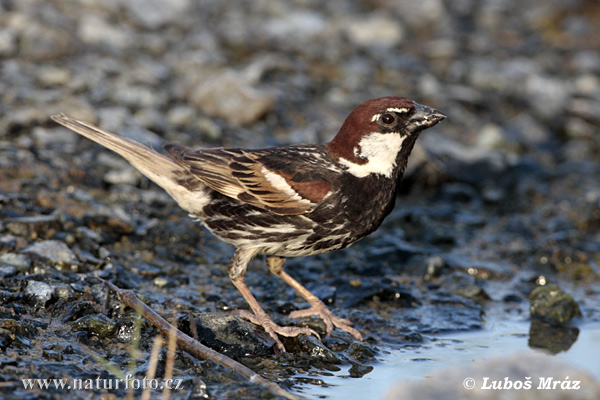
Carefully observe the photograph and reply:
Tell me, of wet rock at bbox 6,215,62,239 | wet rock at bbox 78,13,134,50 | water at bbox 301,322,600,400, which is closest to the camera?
water at bbox 301,322,600,400

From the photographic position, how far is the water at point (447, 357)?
4898 millimetres

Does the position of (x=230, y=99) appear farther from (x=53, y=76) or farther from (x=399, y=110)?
(x=399, y=110)

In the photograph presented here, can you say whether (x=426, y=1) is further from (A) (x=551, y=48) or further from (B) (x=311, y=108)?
(B) (x=311, y=108)

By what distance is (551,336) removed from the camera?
6.15m

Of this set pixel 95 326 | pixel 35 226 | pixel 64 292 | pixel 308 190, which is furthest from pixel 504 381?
pixel 35 226

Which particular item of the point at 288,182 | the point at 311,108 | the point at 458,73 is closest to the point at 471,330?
the point at 288,182

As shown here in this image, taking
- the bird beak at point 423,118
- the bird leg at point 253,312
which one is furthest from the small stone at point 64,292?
the bird beak at point 423,118

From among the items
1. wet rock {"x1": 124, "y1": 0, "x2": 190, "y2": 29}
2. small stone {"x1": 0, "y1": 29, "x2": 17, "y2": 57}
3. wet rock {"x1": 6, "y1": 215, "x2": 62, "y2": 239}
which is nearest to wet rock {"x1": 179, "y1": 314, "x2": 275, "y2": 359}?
wet rock {"x1": 6, "y1": 215, "x2": 62, "y2": 239}

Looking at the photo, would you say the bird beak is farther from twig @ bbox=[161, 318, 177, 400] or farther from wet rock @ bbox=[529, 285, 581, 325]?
twig @ bbox=[161, 318, 177, 400]

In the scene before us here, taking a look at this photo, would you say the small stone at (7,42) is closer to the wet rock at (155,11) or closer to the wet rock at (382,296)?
the wet rock at (155,11)

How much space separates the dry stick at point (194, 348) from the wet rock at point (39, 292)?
40 centimetres

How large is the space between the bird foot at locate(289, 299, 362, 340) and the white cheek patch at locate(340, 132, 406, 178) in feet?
3.58

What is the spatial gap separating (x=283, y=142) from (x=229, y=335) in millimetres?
4142

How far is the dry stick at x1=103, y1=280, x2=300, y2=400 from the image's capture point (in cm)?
448
